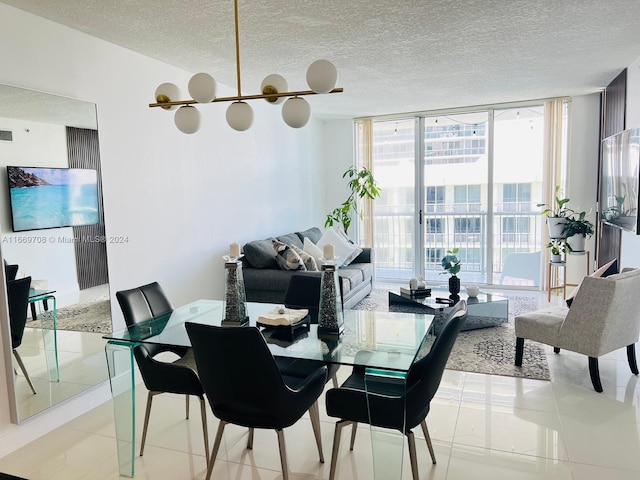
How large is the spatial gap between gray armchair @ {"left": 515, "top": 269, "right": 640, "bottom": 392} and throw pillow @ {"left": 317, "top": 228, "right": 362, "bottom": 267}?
2.91m

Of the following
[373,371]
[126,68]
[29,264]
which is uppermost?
[126,68]

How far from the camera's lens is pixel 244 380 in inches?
80.4

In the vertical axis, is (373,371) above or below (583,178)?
below

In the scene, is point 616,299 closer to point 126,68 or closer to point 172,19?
point 172,19

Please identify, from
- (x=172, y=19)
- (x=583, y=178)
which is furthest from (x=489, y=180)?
(x=172, y=19)

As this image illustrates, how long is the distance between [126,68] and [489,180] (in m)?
5.11

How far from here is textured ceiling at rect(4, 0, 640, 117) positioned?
2881 millimetres

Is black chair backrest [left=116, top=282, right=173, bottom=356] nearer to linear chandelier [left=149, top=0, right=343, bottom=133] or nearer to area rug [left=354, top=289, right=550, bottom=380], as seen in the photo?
linear chandelier [left=149, top=0, right=343, bottom=133]

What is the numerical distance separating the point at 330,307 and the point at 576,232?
438 cm

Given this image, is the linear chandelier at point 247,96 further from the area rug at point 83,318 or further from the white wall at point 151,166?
the area rug at point 83,318

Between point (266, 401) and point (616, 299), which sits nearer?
point (266, 401)

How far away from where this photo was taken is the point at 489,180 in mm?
6832

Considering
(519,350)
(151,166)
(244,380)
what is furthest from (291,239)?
(244,380)

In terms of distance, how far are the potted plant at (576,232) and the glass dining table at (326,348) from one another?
3.78 meters
